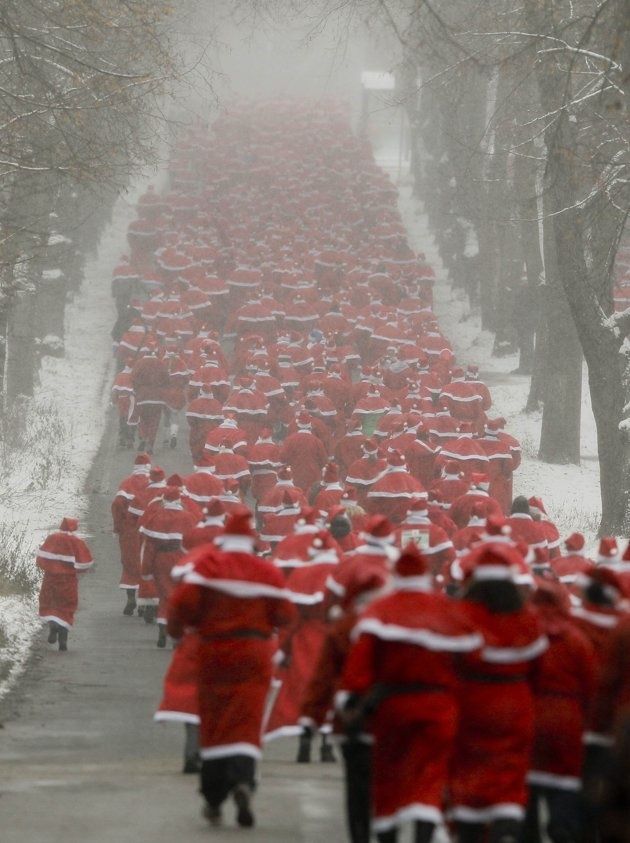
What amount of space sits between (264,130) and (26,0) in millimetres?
60575

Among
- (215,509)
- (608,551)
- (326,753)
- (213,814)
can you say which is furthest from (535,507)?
(213,814)

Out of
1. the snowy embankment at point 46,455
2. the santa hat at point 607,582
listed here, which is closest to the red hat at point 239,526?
the santa hat at point 607,582

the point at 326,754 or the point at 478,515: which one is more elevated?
the point at 478,515

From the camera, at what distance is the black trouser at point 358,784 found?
7953 mm

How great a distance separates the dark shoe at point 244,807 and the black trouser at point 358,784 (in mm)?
1203

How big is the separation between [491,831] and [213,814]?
2110 mm

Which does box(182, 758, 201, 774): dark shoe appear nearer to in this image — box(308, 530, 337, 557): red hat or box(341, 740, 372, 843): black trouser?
box(308, 530, 337, 557): red hat

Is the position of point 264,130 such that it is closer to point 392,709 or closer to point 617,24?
point 617,24

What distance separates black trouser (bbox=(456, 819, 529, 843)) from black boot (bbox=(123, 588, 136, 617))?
11.2 metres

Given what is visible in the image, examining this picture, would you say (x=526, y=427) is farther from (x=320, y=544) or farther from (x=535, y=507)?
(x=320, y=544)

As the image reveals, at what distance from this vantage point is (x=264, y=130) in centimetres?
7725

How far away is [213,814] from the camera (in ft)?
30.4

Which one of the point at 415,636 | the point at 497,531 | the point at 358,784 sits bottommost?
the point at 358,784

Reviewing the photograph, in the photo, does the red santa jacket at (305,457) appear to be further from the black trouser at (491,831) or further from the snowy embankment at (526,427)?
the black trouser at (491,831)
